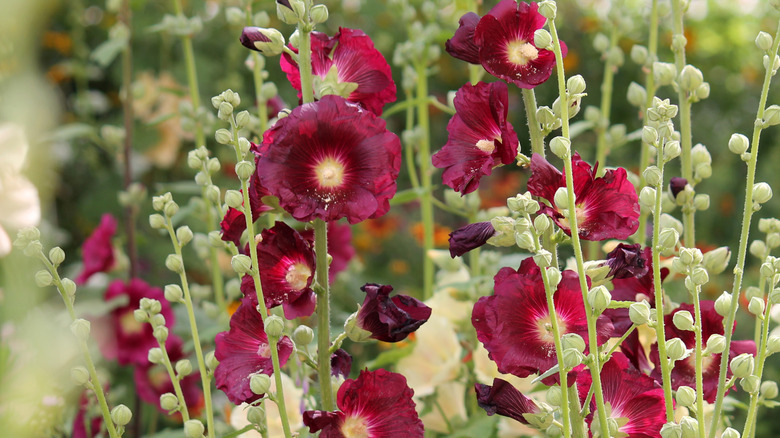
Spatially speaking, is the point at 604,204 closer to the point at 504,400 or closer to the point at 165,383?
the point at 504,400

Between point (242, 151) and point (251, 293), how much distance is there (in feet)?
0.30

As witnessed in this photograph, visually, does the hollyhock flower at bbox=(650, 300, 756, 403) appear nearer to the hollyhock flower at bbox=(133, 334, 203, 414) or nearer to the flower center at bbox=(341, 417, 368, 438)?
the flower center at bbox=(341, 417, 368, 438)

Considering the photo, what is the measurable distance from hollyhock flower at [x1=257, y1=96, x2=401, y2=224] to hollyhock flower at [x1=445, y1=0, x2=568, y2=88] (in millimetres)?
77

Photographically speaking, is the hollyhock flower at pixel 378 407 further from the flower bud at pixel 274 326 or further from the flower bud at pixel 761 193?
the flower bud at pixel 761 193

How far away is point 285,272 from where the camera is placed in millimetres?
486

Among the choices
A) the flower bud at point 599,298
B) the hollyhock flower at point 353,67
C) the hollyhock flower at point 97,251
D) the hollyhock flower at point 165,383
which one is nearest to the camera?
the flower bud at point 599,298

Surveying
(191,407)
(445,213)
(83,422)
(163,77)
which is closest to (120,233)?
(163,77)

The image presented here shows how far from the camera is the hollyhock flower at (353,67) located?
0.48 m

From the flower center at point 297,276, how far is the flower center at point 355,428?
86 mm

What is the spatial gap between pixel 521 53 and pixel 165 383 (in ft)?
2.37

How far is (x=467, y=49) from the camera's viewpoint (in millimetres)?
476

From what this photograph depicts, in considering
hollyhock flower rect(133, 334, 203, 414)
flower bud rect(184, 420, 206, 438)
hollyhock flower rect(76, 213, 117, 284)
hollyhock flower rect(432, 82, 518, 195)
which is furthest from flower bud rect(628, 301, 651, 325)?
hollyhock flower rect(76, 213, 117, 284)

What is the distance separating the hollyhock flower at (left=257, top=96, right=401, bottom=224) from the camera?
43cm

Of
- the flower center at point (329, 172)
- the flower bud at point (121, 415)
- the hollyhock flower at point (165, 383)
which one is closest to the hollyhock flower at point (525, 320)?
the flower center at point (329, 172)
